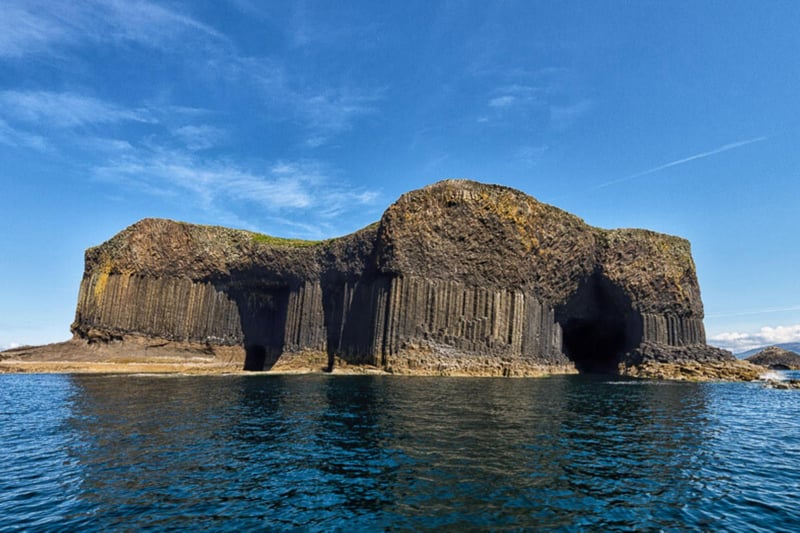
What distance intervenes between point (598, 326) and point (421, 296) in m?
38.0

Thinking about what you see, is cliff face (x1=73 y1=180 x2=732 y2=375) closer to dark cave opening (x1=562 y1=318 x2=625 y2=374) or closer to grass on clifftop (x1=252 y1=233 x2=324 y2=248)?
dark cave opening (x1=562 y1=318 x2=625 y2=374)

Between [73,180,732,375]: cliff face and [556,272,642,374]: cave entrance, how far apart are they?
0.25 m

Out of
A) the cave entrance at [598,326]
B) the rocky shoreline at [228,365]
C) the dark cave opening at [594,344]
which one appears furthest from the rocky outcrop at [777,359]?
the cave entrance at [598,326]

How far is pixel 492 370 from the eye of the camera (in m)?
54.5

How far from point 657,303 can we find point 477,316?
3301 centimetres

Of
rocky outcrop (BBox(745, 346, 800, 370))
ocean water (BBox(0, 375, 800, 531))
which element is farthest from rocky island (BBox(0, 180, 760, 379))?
rocky outcrop (BBox(745, 346, 800, 370))

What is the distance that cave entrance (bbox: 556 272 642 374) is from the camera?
6988 cm

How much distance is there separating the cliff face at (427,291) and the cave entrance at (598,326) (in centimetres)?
25

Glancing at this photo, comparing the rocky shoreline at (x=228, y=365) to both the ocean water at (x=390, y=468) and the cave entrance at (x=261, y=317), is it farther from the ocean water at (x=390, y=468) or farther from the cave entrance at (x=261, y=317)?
the ocean water at (x=390, y=468)

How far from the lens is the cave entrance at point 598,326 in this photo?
69875 millimetres

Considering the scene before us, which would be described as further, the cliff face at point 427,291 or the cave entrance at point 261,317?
the cave entrance at point 261,317

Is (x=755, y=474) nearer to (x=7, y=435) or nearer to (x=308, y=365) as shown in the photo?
(x=7, y=435)

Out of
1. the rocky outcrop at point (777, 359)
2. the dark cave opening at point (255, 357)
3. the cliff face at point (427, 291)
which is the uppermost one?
the cliff face at point (427, 291)

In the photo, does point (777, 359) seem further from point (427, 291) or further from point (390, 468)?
point (390, 468)
